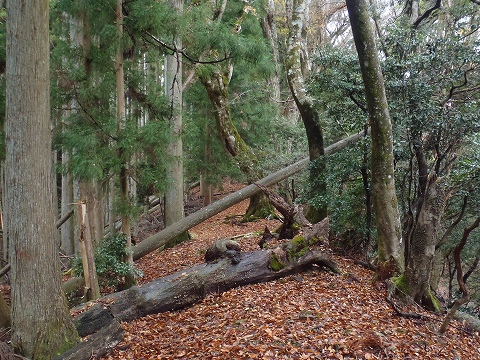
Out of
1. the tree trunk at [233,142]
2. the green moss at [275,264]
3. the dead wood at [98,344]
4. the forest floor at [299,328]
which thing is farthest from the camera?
the tree trunk at [233,142]

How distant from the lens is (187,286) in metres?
6.30

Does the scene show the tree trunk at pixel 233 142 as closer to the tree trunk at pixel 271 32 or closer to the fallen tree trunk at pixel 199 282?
the tree trunk at pixel 271 32

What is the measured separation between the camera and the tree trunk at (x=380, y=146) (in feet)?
21.0

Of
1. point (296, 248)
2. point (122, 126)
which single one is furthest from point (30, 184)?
point (296, 248)

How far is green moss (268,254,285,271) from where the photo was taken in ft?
22.7

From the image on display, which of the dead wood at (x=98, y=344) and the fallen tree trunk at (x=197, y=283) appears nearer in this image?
the dead wood at (x=98, y=344)

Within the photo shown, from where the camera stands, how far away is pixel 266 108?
1623 centimetres

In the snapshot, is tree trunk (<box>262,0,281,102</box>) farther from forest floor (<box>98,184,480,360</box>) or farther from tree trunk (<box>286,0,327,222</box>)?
forest floor (<box>98,184,480,360</box>)

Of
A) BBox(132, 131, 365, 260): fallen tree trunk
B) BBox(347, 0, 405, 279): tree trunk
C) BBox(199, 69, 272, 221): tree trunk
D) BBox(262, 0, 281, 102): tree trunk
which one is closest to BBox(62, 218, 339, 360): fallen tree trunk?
BBox(347, 0, 405, 279): tree trunk

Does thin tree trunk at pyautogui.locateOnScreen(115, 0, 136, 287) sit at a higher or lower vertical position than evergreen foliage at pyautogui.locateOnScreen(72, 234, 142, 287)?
higher

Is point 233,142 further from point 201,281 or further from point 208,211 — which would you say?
point 201,281

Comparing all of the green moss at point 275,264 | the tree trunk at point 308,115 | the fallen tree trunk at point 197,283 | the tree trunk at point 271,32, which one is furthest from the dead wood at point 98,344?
the tree trunk at point 271,32

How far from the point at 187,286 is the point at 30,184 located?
10.1 feet

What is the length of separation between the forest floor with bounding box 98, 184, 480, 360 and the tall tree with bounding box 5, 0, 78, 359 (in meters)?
1.14
